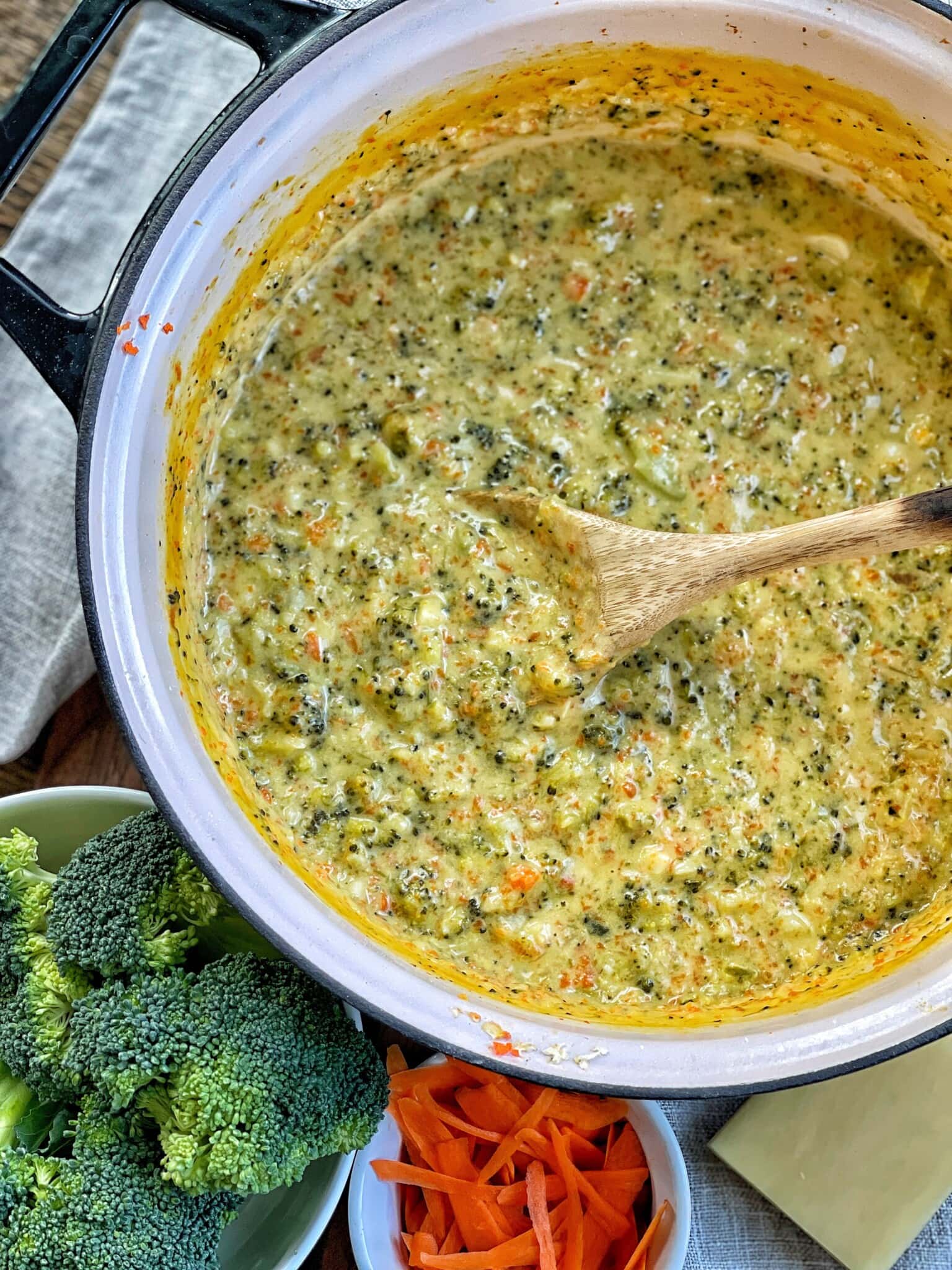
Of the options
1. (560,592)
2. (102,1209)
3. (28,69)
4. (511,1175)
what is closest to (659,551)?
(560,592)

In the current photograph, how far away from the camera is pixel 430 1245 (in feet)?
5.60

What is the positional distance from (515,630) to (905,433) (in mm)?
602

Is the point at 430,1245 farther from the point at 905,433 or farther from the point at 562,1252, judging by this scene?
the point at 905,433

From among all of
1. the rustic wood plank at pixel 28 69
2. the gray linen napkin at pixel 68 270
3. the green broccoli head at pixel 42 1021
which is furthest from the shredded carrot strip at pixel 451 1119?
the rustic wood plank at pixel 28 69

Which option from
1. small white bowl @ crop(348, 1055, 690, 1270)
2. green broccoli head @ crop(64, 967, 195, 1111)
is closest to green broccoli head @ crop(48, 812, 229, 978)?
green broccoli head @ crop(64, 967, 195, 1111)

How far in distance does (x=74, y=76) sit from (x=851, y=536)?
3.14 feet

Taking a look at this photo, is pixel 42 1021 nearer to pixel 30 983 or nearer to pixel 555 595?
pixel 30 983

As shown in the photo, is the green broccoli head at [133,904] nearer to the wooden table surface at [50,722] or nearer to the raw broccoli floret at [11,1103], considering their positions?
the raw broccoli floret at [11,1103]

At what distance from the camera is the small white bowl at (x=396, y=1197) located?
66.7 inches

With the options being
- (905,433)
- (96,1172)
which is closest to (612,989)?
(96,1172)

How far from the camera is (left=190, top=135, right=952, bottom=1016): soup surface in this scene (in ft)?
5.13

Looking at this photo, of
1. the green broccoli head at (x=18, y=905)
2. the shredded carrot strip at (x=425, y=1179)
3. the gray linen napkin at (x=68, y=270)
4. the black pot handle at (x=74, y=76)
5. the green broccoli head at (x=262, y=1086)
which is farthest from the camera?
the gray linen napkin at (x=68, y=270)

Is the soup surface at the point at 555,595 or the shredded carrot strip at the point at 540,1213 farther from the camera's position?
the shredded carrot strip at the point at 540,1213

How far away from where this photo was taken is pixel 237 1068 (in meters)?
1.49
